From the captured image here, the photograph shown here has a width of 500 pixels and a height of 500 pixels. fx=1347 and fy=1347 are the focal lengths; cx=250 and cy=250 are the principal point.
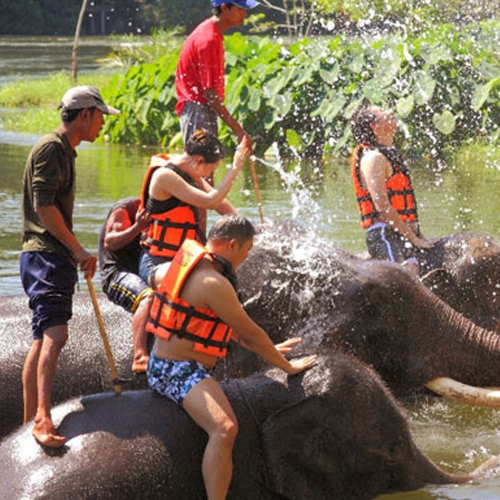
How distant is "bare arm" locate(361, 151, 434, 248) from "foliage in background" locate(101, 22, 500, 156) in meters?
8.28

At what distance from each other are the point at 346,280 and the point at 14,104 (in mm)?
23895

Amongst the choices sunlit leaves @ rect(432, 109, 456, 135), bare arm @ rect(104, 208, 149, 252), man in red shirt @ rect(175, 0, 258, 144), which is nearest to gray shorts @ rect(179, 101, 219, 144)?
man in red shirt @ rect(175, 0, 258, 144)

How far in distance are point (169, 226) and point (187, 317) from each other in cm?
159

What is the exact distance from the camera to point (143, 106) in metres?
21.0

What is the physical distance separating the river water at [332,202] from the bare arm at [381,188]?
1339 mm

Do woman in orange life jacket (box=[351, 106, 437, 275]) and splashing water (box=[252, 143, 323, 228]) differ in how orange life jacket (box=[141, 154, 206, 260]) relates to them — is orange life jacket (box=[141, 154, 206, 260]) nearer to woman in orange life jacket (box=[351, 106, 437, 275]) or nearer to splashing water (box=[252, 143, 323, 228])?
woman in orange life jacket (box=[351, 106, 437, 275])

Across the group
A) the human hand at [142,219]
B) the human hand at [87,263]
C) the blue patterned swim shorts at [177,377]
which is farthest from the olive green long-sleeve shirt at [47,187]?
the human hand at [142,219]

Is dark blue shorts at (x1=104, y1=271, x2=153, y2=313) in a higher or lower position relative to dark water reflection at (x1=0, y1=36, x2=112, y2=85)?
higher

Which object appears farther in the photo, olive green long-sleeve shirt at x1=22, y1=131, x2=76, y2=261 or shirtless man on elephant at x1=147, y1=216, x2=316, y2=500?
olive green long-sleeve shirt at x1=22, y1=131, x2=76, y2=261

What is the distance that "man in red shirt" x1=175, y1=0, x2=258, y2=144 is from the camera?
8.90 metres

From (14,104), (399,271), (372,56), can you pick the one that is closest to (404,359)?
(399,271)

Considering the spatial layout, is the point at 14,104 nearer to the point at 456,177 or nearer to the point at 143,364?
the point at 456,177

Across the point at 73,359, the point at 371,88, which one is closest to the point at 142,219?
the point at 73,359

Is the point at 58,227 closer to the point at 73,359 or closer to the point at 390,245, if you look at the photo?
the point at 73,359
